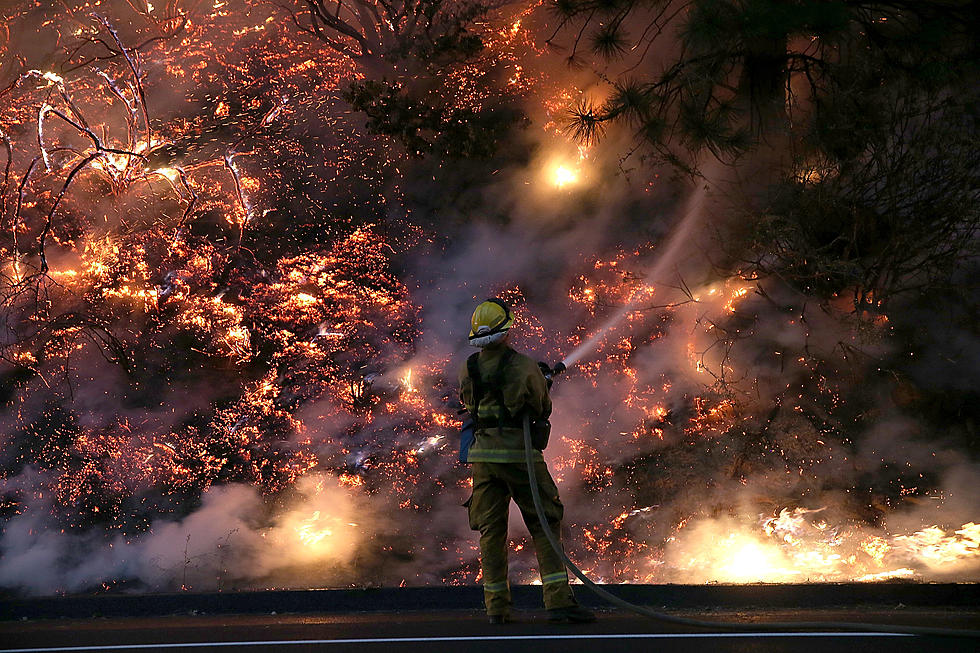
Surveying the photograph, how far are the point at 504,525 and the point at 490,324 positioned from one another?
1115mm

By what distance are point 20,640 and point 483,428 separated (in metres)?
3.00

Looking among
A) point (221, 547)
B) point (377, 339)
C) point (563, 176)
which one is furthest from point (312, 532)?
point (563, 176)

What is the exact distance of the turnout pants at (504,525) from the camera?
503 cm

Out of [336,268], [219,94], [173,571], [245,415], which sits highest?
[219,94]

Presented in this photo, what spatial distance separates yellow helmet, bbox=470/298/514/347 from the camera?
5.18 meters

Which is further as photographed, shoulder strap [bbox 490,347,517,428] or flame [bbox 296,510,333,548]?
A: flame [bbox 296,510,333,548]

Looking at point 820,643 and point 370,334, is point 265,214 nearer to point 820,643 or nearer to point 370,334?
point 370,334

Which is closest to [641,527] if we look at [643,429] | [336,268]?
[643,429]

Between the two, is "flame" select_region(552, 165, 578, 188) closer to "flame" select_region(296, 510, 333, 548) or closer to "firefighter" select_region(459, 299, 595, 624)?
"flame" select_region(296, 510, 333, 548)

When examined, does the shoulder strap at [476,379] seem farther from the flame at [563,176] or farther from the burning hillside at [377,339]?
the flame at [563,176]

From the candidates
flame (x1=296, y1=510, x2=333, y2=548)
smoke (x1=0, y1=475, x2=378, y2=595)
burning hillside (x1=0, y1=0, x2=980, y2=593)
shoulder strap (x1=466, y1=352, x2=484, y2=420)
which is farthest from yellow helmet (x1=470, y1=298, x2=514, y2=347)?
flame (x1=296, y1=510, x2=333, y2=548)

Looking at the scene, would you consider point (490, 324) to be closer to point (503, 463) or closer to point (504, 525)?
point (503, 463)

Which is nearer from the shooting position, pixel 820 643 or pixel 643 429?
pixel 820 643

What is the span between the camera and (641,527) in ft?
21.5
